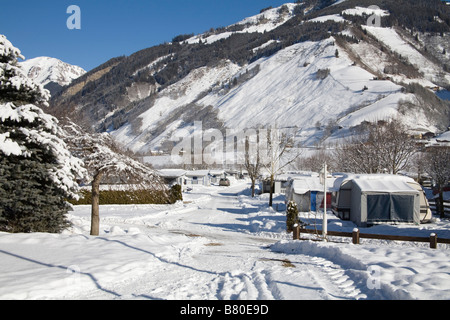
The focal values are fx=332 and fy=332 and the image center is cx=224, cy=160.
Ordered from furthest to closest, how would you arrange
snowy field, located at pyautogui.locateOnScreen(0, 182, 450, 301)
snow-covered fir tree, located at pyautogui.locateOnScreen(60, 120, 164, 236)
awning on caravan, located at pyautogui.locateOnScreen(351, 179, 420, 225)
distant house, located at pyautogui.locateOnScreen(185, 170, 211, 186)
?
1. distant house, located at pyautogui.locateOnScreen(185, 170, 211, 186)
2. awning on caravan, located at pyautogui.locateOnScreen(351, 179, 420, 225)
3. snow-covered fir tree, located at pyautogui.locateOnScreen(60, 120, 164, 236)
4. snowy field, located at pyautogui.locateOnScreen(0, 182, 450, 301)

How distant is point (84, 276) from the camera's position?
738 centimetres

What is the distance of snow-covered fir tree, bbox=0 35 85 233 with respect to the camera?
11.2 m

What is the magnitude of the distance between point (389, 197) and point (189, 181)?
5825 centimetres

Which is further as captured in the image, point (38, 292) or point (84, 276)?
point (84, 276)

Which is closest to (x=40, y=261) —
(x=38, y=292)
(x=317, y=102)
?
(x=38, y=292)

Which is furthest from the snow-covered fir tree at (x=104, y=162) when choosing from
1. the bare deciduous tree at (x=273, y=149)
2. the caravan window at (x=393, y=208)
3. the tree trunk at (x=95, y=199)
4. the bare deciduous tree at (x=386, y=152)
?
the bare deciduous tree at (x=386, y=152)

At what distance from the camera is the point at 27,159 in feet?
39.1

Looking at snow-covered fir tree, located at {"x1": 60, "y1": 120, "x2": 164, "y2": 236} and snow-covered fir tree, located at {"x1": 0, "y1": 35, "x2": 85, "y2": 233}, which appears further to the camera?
snow-covered fir tree, located at {"x1": 60, "y1": 120, "x2": 164, "y2": 236}

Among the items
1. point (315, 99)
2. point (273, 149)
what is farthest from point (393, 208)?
point (315, 99)

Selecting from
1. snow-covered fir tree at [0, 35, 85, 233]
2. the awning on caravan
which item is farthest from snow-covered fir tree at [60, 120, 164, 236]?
the awning on caravan

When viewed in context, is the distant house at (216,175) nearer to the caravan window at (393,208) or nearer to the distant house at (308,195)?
the distant house at (308,195)

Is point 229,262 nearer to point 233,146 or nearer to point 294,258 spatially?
point 294,258

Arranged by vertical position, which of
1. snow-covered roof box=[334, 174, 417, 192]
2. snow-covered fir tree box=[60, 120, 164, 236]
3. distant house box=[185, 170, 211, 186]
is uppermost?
snow-covered fir tree box=[60, 120, 164, 236]

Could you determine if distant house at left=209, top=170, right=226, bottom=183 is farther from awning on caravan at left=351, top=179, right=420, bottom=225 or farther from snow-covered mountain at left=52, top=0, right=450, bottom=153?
awning on caravan at left=351, top=179, right=420, bottom=225
